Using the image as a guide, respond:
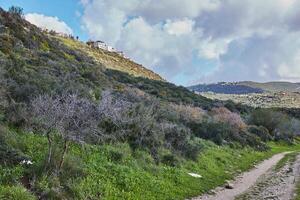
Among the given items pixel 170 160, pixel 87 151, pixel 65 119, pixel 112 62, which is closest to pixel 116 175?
pixel 87 151

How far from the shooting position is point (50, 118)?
48.6ft

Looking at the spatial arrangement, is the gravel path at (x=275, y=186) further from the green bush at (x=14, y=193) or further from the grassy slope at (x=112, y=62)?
the grassy slope at (x=112, y=62)

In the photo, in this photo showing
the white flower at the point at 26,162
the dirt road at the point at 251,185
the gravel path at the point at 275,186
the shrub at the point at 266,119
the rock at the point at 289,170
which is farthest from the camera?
the shrub at the point at 266,119

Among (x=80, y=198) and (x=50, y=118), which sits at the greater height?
(x=50, y=118)

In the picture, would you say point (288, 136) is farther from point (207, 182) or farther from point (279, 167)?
point (207, 182)

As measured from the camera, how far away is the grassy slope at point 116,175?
13555 mm

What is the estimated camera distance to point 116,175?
52.7 feet

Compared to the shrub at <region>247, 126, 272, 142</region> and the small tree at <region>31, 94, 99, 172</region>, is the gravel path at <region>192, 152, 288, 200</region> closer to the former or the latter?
the small tree at <region>31, 94, 99, 172</region>

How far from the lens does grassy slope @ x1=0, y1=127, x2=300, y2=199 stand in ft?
44.5

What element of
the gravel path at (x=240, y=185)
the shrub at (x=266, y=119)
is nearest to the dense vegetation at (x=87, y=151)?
the gravel path at (x=240, y=185)

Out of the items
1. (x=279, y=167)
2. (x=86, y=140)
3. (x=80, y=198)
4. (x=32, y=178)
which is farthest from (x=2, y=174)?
(x=279, y=167)

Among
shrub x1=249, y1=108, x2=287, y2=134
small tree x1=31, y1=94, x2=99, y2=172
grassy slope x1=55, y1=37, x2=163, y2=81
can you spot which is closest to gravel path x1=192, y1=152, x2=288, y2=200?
small tree x1=31, y1=94, x2=99, y2=172

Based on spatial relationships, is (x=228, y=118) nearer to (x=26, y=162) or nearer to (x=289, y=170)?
(x=289, y=170)

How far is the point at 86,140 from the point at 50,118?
4063mm
